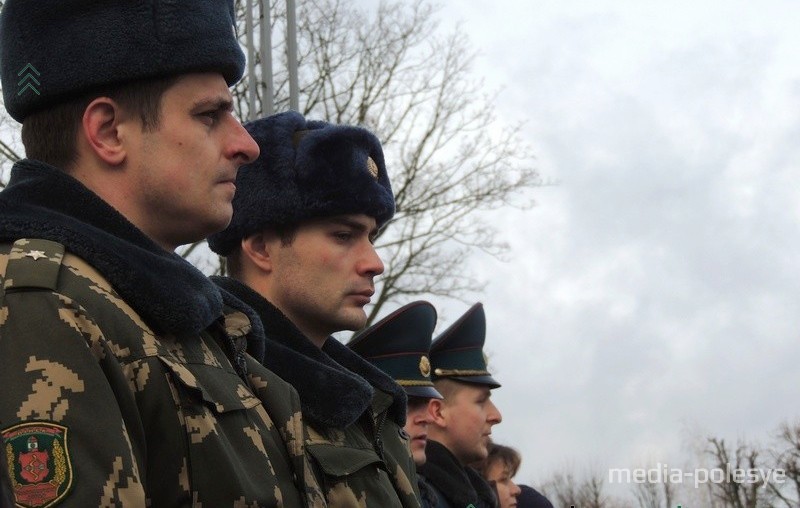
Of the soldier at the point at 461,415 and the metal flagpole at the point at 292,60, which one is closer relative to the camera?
the soldier at the point at 461,415

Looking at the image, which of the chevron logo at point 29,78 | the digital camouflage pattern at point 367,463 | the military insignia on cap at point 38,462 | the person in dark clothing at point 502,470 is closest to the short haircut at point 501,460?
the person in dark clothing at point 502,470

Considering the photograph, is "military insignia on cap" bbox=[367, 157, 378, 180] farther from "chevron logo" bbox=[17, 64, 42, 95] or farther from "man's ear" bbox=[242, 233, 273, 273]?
"chevron logo" bbox=[17, 64, 42, 95]

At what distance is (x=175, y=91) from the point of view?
2660mm

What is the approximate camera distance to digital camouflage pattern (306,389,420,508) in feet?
11.9

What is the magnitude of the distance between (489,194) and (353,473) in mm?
11818

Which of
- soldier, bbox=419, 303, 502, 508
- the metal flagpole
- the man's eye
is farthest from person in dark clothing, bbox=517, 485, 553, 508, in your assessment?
the man's eye

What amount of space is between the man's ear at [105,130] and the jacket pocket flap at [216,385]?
0.46 m

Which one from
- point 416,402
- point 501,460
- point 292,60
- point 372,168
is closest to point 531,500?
point 501,460

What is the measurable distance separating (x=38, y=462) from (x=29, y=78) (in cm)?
91

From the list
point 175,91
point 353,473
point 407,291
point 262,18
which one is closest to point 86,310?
point 175,91

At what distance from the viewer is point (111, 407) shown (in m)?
2.12

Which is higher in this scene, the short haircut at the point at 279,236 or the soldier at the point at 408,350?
the soldier at the point at 408,350

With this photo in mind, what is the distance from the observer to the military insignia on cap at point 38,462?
1.99 metres

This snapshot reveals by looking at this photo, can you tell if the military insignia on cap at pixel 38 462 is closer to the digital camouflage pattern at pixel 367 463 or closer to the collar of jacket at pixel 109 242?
the collar of jacket at pixel 109 242
